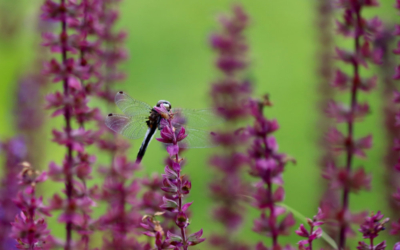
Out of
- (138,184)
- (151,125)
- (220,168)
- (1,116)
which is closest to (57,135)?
(138,184)

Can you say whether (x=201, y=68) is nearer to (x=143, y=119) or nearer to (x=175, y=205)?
(x=143, y=119)

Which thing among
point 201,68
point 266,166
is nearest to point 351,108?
point 266,166

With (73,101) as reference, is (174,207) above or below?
below

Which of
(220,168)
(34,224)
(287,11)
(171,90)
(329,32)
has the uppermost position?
(287,11)

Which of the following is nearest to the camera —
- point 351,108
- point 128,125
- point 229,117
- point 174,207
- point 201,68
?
point 174,207

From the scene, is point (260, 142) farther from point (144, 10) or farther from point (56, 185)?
point (144, 10)

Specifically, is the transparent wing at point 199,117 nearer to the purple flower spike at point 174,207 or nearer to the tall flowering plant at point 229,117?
the tall flowering plant at point 229,117
